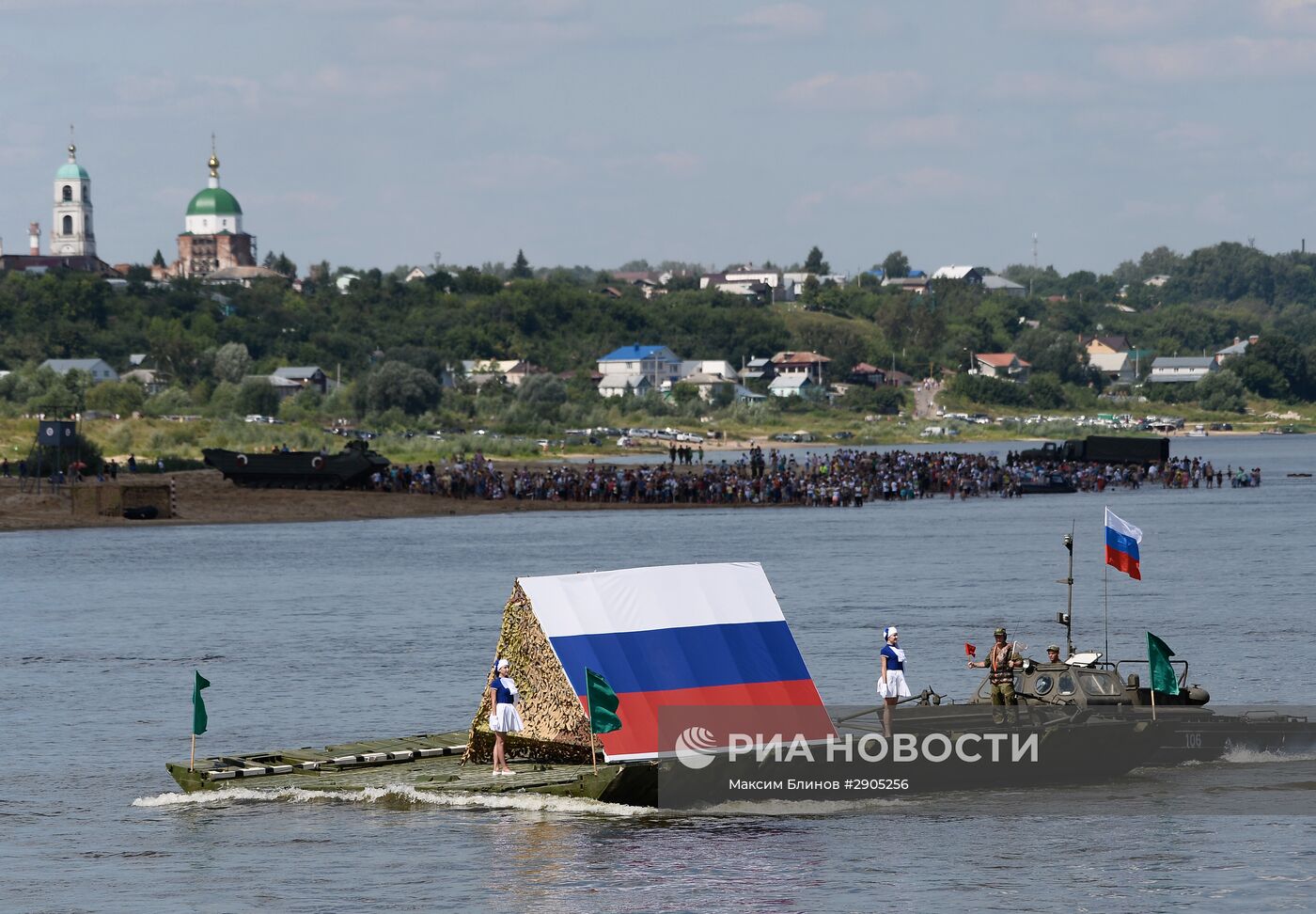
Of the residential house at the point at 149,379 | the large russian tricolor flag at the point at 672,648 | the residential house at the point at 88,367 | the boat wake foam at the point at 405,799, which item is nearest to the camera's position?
the boat wake foam at the point at 405,799

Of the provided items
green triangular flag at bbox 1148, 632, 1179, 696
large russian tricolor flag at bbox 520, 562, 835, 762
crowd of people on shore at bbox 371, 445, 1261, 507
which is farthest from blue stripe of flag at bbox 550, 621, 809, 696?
crowd of people on shore at bbox 371, 445, 1261, 507

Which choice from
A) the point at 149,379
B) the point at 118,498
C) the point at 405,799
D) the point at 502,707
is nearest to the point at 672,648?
the point at 502,707

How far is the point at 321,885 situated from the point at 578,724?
4.74 meters

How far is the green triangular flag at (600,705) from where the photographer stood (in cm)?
2645

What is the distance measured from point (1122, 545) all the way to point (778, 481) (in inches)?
3068

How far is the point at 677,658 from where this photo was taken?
91.1ft

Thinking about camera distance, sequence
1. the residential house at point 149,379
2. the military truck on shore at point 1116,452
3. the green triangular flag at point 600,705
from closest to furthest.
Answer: the green triangular flag at point 600,705, the military truck on shore at point 1116,452, the residential house at point 149,379

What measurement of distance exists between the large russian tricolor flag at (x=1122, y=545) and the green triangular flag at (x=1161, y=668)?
1949mm

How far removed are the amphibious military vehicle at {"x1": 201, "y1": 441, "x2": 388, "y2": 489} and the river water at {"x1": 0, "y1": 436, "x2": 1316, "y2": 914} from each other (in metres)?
18.9

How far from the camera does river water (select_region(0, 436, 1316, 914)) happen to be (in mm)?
25125

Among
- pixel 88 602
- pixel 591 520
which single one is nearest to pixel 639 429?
pixel 591 520

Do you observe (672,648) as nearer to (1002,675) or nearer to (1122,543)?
(1002,675)

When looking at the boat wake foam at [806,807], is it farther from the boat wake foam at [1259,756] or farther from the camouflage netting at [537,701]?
the boat wake foam at [1259,756]

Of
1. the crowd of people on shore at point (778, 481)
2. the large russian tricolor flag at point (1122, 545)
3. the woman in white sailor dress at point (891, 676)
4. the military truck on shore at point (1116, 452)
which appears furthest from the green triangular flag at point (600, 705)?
the military truck on shore at point (1116, 452)
